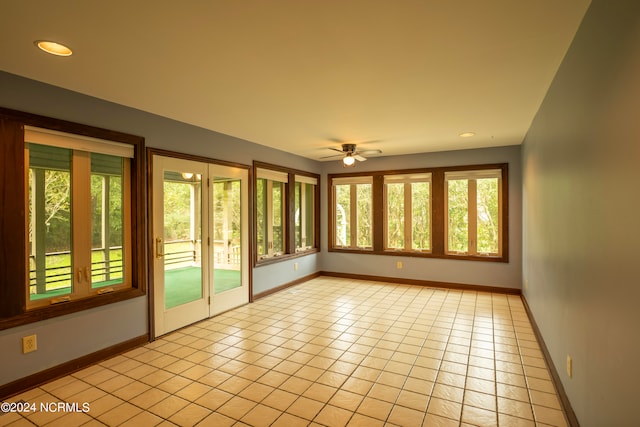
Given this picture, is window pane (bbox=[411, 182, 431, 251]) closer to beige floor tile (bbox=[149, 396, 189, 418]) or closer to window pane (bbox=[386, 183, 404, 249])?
window pane (bbox=[386, 183, 404, 249])

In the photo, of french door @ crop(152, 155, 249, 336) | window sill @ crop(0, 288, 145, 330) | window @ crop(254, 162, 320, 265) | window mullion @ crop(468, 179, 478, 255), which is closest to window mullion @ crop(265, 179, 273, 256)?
window @ crop(254, 162, 320, 265)

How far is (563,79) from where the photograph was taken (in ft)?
7.66

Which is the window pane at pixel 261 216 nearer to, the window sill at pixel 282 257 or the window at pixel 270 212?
the window at pixel 270 212

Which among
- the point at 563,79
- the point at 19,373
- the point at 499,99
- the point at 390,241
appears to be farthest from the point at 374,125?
the point at 19,373

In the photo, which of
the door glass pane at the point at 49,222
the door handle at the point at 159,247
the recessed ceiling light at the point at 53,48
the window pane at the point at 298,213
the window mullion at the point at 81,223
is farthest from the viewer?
the window pane at the point at 298,213

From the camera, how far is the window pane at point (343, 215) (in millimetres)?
6955

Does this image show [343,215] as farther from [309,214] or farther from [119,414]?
[119,414]

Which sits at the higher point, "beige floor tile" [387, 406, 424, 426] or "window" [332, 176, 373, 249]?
"window" [332, 176, 373, 249]

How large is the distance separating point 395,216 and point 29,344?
5.49 metres

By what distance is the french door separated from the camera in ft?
12.3

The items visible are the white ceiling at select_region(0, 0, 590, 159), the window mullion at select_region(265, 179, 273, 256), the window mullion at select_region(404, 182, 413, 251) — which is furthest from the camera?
the window mullion at select_region(404, 182, 413, 251)

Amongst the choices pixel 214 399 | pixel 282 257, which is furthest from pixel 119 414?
pixel 282 257

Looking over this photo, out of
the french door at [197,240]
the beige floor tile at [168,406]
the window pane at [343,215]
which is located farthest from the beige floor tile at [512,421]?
the window pane at [343,215]

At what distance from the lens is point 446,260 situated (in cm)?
596
